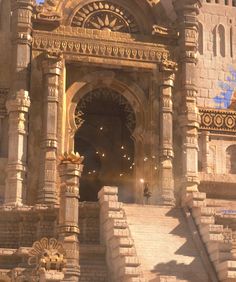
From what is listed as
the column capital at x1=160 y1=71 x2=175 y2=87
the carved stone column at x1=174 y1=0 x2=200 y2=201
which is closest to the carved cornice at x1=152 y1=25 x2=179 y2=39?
the carved stone column at x1=174 y1=0 x2=200 y2=201

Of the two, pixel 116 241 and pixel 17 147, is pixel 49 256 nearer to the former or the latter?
pixel 116 241

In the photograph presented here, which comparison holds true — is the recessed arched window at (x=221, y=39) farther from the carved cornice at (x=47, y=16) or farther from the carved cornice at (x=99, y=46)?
the carved cornice at (x=47, y=16)

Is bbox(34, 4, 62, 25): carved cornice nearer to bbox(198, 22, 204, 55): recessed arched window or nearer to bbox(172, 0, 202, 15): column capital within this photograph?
bbox(172, 0, 202, 15): column capital

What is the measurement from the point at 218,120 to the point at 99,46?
269 inches

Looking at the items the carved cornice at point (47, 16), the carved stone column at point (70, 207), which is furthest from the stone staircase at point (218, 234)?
the carved cornice at point (47, 16)

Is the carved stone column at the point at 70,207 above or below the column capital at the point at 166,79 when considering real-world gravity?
below

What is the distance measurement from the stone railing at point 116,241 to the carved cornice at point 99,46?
8686 mm

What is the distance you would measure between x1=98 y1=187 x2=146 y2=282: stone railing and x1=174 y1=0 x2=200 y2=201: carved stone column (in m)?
6.82

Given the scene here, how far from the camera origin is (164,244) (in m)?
33.2

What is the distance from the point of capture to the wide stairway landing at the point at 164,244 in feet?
103

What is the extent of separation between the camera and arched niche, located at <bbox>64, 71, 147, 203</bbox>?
4056cm

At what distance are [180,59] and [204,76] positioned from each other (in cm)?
296

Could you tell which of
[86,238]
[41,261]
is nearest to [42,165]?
[86,238]

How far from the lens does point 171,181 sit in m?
40.0
